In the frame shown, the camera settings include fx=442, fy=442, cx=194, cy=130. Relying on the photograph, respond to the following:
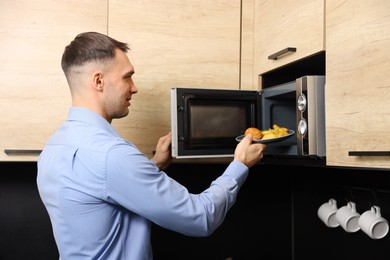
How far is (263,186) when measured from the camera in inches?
77.9

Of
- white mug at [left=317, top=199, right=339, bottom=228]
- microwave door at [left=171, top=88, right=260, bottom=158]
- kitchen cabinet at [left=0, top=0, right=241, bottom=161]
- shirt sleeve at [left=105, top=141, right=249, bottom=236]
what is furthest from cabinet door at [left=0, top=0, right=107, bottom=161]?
white mug at [left=317, top=199, right=339, bottom=228]

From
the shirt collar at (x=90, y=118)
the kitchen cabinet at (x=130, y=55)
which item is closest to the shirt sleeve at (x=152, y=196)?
the shirt collar at (x=90, y=118)

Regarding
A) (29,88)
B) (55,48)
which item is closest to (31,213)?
(29,88)

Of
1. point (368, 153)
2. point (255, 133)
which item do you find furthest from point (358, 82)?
point (255, 133)

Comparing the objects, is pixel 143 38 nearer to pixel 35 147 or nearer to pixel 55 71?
pixel 55 71

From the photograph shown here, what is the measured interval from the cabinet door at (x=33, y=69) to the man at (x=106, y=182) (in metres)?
0.26

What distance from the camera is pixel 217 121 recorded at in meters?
1.38

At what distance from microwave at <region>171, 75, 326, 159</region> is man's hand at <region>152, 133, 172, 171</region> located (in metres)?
0.15

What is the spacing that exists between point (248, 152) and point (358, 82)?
348 mm

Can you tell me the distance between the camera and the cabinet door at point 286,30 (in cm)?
123

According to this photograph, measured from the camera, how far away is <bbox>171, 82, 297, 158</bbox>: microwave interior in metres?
1.32

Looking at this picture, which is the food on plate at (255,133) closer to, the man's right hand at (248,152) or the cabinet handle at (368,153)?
the man's right hand at (248,152)

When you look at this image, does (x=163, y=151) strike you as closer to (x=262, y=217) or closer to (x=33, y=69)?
(x=33, y=69)

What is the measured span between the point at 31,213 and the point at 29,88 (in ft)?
1.84
